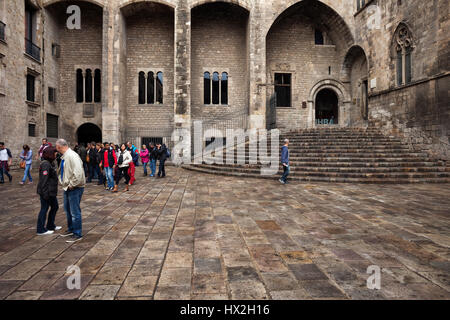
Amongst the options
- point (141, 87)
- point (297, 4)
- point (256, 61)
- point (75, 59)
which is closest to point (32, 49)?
point (75, 59)

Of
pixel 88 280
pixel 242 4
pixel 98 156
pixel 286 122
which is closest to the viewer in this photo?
pixel 88 280

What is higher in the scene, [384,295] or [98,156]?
[98,156]

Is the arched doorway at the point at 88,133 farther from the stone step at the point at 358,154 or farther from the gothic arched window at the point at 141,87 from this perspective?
the stone step at the point at 358,154

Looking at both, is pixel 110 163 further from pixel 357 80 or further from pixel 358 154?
pixel 357 80

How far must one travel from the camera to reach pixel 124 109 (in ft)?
59.5

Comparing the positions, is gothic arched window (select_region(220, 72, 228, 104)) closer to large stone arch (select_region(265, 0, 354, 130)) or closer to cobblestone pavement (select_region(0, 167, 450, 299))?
large stone arch (select_region(265, 0, 354, 130))

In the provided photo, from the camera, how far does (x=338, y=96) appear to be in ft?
63.7

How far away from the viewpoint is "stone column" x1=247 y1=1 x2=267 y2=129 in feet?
56.1

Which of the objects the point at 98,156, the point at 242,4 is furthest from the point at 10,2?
the point at 242,4

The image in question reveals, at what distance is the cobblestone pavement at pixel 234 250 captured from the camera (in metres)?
2.38

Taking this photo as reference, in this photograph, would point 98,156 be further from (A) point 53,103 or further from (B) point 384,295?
(A) point 53,103

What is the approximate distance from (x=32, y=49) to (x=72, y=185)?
1686 cm

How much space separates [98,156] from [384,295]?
9.10m

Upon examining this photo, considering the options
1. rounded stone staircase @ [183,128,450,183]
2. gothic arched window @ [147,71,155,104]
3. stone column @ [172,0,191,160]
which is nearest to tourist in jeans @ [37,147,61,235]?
rounded stone staircase @ [183,128,450,183]
